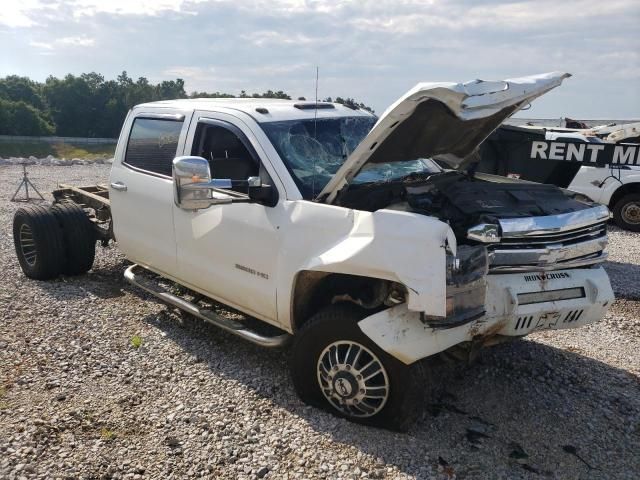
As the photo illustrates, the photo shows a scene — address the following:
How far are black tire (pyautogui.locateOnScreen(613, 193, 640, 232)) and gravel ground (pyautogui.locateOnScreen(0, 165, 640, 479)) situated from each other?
5656 mm

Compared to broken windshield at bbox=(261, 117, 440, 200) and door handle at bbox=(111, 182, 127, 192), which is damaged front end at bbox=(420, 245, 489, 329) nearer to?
broken windshield at bbox=(261, 117, 440, 200)

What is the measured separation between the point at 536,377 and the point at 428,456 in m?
1.51

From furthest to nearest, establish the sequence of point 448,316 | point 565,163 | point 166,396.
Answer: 1. point 565,163
2. point 166,396
3. point 448,316

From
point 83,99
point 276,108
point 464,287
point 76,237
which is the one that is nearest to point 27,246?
point 76,237

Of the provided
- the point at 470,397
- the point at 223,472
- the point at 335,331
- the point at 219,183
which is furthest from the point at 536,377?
the point at 219,183

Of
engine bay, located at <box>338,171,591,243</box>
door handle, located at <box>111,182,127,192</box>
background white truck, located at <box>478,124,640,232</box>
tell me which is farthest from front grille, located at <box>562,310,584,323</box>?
background white truck, located at <box>478,124,640,232</box>

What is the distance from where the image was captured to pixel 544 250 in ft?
11.7

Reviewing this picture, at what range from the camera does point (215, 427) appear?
3631 mm

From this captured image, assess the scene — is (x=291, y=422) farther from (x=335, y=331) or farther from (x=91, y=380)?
(x=91, y=380)

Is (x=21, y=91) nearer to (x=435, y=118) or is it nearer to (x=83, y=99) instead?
(x=83, y=99)

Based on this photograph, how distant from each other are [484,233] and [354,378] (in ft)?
3.89

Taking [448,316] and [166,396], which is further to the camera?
[166,396]

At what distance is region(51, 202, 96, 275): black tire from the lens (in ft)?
21.4

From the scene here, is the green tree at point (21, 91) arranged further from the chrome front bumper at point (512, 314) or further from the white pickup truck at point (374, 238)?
the chrome front bumper at point (512, 314)
